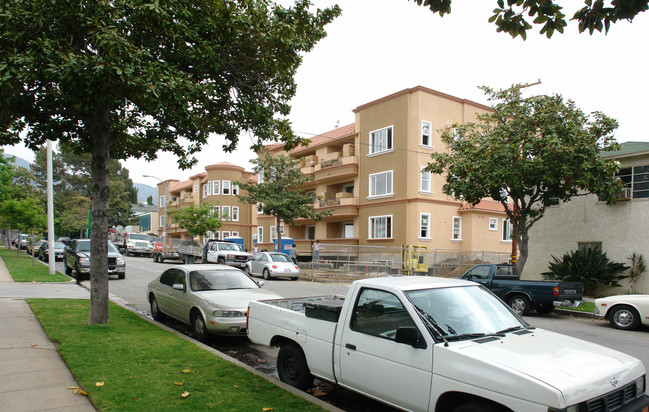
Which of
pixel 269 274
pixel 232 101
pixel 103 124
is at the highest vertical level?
pixel 232 101

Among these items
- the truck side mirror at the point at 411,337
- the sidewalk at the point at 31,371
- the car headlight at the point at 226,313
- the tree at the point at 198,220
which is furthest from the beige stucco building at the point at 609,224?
the tree at the point at 198,220

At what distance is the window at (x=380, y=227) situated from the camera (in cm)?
2997

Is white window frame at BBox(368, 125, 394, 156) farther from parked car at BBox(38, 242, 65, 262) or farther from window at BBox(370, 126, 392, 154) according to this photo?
parked car at BBox(38, 242, 65, 262)

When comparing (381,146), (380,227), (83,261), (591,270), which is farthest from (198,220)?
(591,270)

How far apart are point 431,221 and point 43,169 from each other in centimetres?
7215

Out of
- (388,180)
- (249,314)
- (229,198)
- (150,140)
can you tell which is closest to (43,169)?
(229,198)

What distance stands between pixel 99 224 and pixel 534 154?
44.8 ft

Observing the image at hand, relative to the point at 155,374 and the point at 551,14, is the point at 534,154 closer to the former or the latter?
the point at 551,14

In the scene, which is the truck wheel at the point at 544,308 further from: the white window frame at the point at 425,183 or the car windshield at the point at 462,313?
the white window frame at the point at 425,183

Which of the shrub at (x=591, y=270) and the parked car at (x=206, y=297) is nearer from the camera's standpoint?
the parked car at (x=206, y=297)

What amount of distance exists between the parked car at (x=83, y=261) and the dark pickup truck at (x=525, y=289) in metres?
15.1

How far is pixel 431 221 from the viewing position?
96.2 ft

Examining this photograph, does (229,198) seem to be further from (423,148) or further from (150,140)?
(150,140)

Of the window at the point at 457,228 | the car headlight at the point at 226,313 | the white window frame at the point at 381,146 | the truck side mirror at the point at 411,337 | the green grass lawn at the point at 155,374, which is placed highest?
the white window frame at the point at 381,146
